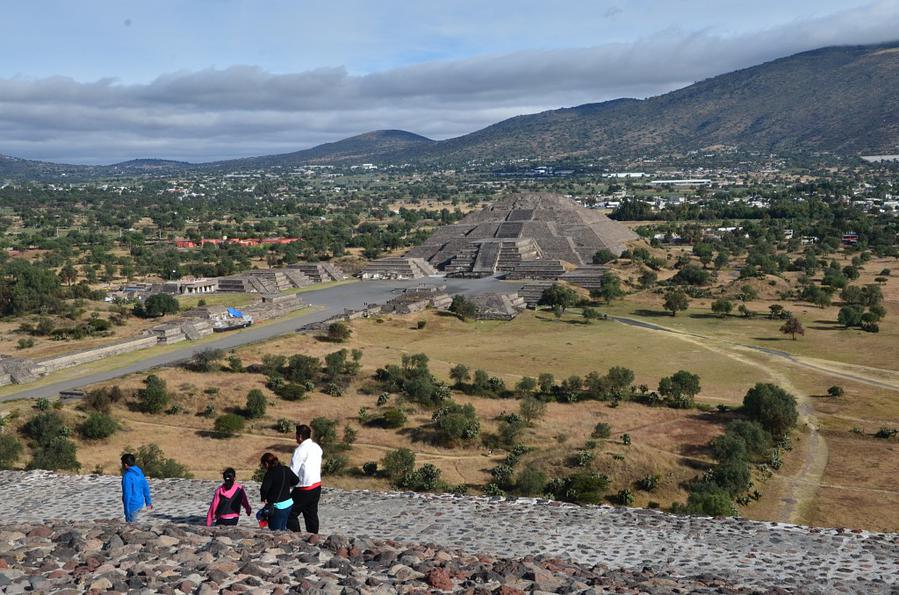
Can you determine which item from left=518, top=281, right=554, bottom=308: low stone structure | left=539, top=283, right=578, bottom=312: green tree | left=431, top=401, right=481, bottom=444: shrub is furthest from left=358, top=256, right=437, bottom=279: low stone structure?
left=431, top=401, right=481, bottom=444: shrub

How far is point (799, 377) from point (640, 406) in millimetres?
11070

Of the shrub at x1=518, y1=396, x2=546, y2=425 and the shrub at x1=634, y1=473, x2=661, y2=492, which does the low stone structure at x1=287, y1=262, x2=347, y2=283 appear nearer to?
the shrub at x1=518, y1=396, x2=546, y2=425

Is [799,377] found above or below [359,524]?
below

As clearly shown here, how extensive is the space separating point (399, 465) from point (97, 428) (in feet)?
42.7

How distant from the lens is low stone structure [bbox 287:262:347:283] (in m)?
85.3

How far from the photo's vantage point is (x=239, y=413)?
1419 inches

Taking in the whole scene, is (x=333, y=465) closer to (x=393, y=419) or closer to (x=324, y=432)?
(x=324, y=432)

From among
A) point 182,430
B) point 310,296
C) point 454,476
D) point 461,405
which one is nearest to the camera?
point 454,476

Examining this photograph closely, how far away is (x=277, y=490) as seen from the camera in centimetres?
1321

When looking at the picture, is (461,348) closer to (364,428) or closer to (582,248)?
(364,428)

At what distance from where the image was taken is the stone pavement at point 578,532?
49.8 feet

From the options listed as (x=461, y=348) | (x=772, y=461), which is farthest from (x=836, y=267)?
(x=772, y=461)

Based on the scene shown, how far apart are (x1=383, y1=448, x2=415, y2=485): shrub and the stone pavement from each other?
280 inches

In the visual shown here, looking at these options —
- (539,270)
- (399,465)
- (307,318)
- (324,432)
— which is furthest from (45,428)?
(539,270)
